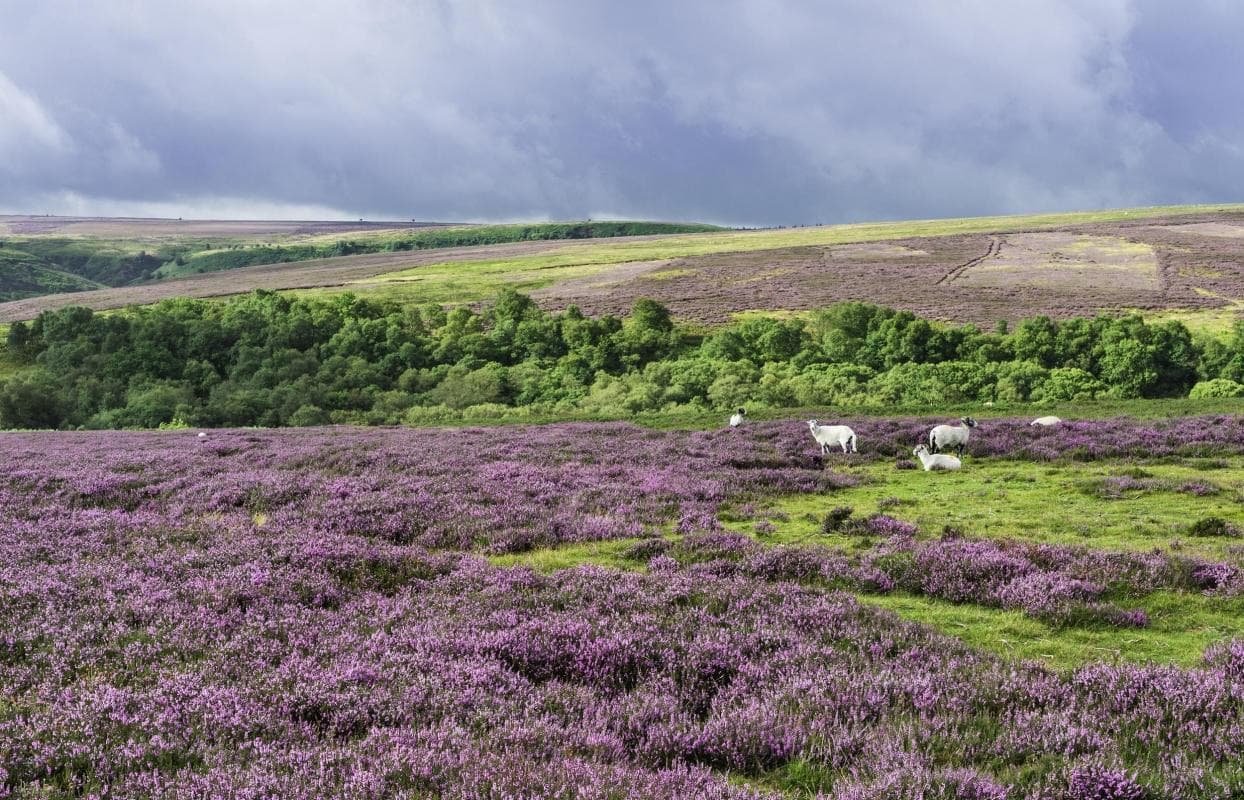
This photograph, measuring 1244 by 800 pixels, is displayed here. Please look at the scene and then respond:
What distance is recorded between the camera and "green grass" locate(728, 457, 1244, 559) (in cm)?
1325

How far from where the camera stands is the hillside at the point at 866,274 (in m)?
92.4

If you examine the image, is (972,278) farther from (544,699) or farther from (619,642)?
(544,699)

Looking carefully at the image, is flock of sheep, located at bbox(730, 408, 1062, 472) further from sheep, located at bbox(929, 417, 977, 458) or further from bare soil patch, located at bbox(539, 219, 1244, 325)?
bare soil patch, located at bbox(539, 219, 1244, 325)

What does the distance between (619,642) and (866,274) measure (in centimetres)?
11964

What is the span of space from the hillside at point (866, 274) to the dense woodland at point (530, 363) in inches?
646

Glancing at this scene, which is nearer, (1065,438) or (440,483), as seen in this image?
(440,483)

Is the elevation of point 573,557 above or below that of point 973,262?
below

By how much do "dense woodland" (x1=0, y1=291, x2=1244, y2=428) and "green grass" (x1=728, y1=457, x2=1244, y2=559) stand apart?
3223cm

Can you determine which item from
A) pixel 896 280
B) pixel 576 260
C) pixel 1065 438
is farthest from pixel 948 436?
pixel 576 260

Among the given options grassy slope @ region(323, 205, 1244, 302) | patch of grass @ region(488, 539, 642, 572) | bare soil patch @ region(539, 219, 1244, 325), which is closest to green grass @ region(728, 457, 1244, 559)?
patch of grass @ region(488, 539, 642, 572)

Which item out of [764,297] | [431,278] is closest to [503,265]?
[431,278]

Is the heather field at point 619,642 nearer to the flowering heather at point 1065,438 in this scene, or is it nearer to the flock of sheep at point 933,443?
the flock of sheep at point 933,443

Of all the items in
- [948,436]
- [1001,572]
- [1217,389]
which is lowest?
[1217,389]

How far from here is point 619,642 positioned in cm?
742
